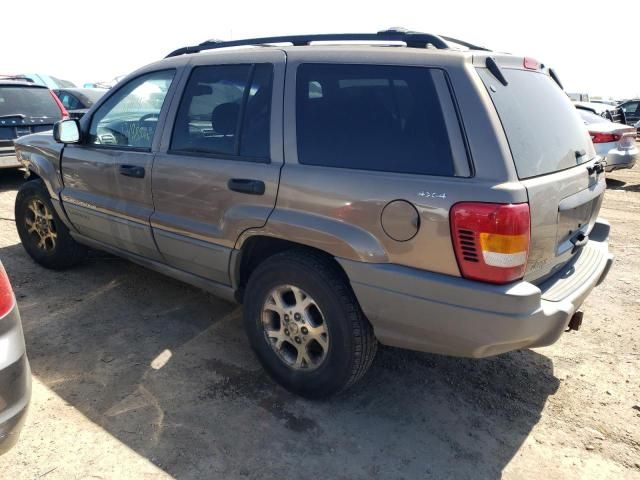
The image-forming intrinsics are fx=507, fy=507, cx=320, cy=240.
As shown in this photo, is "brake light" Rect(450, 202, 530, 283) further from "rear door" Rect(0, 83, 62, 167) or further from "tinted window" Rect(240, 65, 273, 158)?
"rear door" Rect(0, 83, 62, 167)

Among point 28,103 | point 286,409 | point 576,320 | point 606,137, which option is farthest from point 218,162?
point 606,137

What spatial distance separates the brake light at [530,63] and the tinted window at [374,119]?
69 cm

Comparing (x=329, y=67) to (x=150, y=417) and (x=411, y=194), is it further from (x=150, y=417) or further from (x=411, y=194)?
(x=150, y=417)

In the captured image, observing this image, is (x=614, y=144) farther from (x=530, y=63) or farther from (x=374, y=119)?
(x=374, y=119)

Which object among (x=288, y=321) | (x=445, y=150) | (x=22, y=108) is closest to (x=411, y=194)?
(x=445, y=150)

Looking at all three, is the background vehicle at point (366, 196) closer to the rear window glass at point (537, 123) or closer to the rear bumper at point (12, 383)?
the rear window glass at point (537, 123)

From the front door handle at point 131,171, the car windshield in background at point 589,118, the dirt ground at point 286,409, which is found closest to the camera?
the dirt ground at point 286,409

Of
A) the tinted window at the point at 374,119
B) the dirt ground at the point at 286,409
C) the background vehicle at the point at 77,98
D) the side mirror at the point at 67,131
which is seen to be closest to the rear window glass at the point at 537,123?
the tinted window at the point at 374,119

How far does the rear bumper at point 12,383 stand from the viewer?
6.38 ft

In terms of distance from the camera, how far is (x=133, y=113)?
3678mm

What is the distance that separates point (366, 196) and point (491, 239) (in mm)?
591

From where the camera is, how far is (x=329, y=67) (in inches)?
104

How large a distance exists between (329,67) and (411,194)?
87cm

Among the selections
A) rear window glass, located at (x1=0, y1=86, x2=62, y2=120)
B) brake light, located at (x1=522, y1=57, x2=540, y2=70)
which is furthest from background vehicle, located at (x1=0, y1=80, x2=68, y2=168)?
brake light, located at (x1=522, y1=57, x2=540, y2=70)
